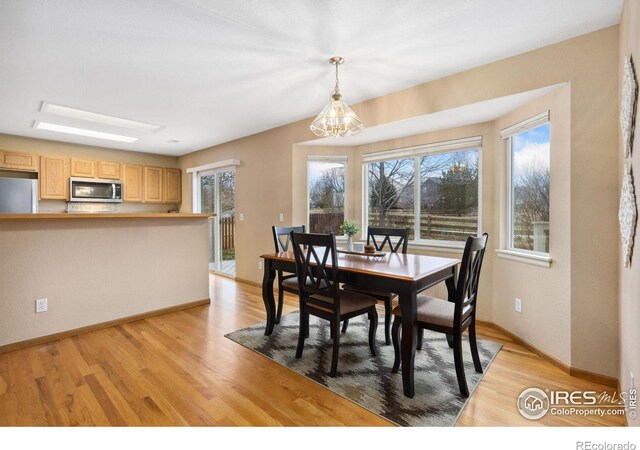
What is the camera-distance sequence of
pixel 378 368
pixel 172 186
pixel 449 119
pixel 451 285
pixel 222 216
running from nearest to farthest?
pixel 378 368
pixel 451 285
pixel 449 119
pixel 222 216
pixel 172 186

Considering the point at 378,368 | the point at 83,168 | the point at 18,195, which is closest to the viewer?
the point at 378,368

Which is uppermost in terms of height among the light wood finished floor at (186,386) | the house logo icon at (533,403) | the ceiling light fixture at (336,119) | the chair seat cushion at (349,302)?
the ceiling light fixture at (336,119)

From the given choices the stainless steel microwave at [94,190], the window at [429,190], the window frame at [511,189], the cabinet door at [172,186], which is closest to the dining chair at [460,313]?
the window frame at [511,189]

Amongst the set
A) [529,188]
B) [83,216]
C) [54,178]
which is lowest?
[83,216]

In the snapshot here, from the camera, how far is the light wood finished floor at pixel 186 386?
1.69 m

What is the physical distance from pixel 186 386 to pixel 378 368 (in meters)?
1.33

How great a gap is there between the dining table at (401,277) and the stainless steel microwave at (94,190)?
13.6 feet

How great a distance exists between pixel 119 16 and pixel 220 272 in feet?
14.5

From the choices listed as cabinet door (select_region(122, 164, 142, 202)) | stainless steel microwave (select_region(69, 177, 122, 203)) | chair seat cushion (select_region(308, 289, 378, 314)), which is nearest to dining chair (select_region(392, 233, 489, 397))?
chair seat cushion (select_region(308, 289, 378, 314))

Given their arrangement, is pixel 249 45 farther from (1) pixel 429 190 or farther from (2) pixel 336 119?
(1) pixel 429 190

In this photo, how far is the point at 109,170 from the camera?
17.9ft

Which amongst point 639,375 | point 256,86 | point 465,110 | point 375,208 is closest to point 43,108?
point 256,86

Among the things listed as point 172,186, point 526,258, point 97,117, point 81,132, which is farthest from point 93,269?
point 526,258

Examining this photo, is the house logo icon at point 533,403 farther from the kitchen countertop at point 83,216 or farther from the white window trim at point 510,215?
the kitchen countertop at point 83,216
